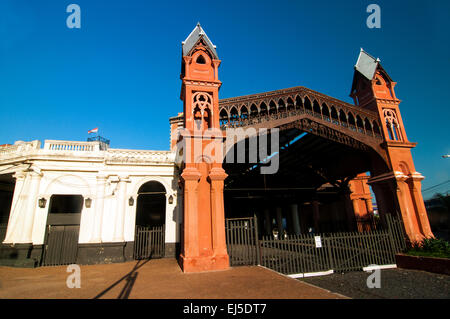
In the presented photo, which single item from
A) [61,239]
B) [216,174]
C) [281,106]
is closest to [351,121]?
[281,106]

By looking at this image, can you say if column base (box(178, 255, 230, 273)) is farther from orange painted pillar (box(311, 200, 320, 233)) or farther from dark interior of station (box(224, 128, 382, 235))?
orange painted pillar (box(311, 200, 320, 233))

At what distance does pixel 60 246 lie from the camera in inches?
508

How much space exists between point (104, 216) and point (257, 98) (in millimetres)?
11810

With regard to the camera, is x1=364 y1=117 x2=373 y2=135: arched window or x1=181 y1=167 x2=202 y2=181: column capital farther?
x1=364 y1=117 x2=373 y2=135: arched window

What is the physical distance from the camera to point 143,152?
15.5 m

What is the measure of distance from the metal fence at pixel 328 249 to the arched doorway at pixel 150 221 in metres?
5.51

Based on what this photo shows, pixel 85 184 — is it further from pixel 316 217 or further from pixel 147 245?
pixel 316 217

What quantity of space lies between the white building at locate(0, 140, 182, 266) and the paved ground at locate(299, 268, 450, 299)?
927 centimetres

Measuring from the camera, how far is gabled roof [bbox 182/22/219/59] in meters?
12.7

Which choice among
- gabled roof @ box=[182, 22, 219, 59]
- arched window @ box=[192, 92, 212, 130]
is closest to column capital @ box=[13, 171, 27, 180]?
arched window @ box=[192, 92, 212, 130]

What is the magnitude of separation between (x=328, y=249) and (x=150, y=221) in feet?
56.0

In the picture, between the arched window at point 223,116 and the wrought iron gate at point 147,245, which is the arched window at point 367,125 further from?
the wrought iron gate at point 147,245

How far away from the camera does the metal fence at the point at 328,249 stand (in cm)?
1024
